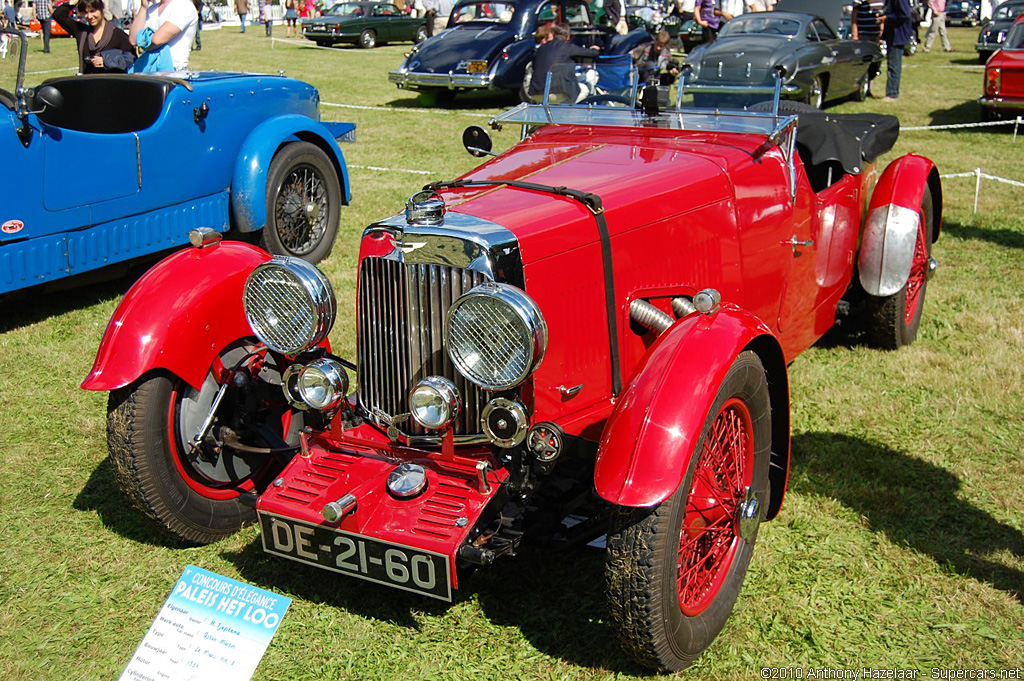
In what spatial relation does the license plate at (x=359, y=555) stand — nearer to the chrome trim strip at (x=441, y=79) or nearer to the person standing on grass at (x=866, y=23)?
the chrome trim strip at (x=441, y=79)

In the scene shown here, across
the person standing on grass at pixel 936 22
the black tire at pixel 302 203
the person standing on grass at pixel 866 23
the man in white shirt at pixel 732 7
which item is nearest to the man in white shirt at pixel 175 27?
the black tire at pixel 302 203

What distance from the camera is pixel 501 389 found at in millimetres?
2664

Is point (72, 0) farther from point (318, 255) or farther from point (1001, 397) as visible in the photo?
point (1001, 397)

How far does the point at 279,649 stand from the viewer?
2984 mm

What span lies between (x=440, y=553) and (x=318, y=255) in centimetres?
467

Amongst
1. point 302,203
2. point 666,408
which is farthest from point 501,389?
point 302,203

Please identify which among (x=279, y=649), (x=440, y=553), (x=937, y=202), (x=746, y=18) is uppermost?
(x=746, y=18)

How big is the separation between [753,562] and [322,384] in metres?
1.66

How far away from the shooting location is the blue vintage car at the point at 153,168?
5.39m

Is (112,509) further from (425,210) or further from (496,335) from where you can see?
(496,335)

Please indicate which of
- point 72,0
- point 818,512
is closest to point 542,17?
point 72,0

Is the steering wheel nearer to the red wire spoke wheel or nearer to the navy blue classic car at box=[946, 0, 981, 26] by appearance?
the red wire spoke wheel

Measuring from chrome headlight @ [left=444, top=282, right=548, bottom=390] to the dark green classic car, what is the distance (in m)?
22.6

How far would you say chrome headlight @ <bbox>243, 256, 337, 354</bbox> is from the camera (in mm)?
→ 2971
